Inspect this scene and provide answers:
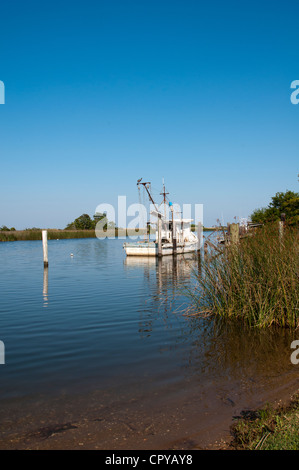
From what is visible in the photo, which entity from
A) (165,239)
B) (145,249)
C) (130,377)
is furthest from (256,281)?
(165,239)

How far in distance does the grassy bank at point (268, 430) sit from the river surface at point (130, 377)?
10.5 inches

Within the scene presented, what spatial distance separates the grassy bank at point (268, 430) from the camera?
3.78 metres

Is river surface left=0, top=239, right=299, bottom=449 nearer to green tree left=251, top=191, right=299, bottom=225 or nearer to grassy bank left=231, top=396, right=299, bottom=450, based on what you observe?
grassy bank left=231, top=396, right=299, bottom=450

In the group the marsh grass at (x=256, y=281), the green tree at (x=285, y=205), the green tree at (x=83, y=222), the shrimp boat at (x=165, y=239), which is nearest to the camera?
the marsh grass at (x=256, y=281)

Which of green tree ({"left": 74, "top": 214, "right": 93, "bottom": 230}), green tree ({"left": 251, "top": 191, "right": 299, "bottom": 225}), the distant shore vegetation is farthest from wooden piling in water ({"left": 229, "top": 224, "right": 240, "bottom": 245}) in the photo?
green tree ({"left": 74, "top": 214, "right": 93, "bottom": 230})

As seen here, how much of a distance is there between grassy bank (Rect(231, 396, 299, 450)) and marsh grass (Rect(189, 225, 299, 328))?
3.95 metres

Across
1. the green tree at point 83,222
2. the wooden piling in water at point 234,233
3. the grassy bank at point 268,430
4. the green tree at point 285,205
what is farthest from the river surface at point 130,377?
the green tree at point 83,222

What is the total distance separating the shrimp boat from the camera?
3766 cm

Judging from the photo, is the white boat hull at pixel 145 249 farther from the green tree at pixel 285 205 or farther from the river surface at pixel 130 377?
the river surface at pixel 130 377

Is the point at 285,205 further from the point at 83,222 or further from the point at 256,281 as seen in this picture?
the point at 83,222

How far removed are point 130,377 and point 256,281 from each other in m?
4.00

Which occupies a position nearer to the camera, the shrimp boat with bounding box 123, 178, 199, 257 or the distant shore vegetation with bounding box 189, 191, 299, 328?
the distant shore vegetation with bounding box 189, 191, 299, 328

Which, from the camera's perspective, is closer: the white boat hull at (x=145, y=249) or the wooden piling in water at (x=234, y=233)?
the wooden piling in water at (x=234, y=233)

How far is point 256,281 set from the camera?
9.02 m
